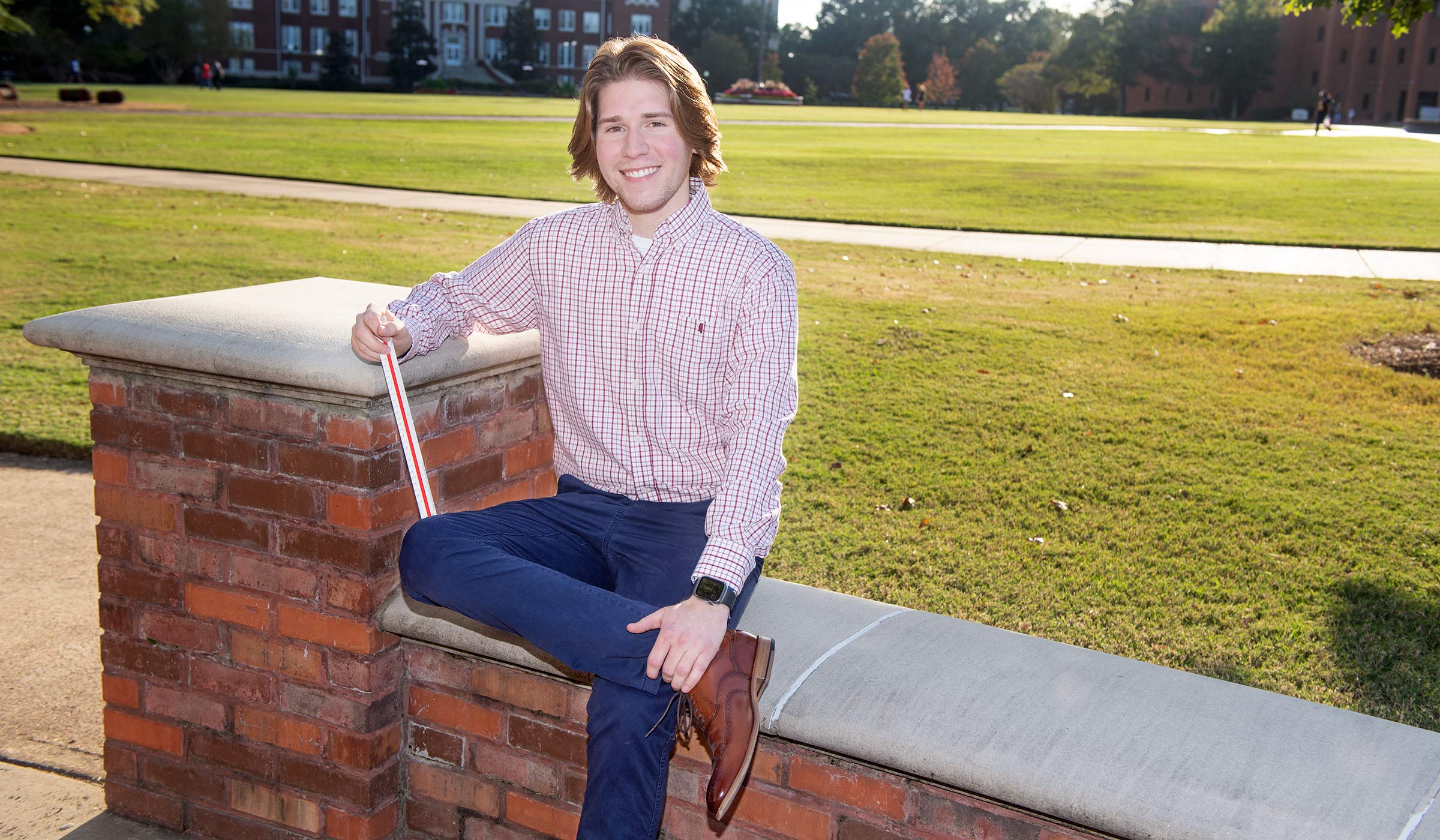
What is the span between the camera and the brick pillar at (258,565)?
2.44m

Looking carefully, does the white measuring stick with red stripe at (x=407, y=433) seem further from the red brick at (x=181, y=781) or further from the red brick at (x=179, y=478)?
the red brick at (x=181, y=781)

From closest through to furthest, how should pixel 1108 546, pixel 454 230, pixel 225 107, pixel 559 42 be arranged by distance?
pixel 1108 546 < pixel 454 230 < pixel 225 107 < pixel 559 42

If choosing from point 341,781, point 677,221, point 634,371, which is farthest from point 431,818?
point 677,221

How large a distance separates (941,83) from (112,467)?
97.7m

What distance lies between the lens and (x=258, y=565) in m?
2.55

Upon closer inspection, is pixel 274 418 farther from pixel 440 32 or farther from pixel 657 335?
pixel 440 32

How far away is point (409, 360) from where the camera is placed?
2436mm

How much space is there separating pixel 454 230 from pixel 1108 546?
8934 mm

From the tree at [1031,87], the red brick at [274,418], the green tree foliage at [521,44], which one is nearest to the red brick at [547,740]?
the red brick at [274,418]

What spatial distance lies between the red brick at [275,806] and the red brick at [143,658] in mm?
289

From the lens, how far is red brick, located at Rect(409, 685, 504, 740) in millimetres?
2504

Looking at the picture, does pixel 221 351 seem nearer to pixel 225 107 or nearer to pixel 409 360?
pixel 409 360

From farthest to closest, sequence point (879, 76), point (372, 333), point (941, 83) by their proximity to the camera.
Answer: point (941, 83)
point (879, 76)
point (372, 333)

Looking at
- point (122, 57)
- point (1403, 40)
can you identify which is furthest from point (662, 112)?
point (1403, 40)
